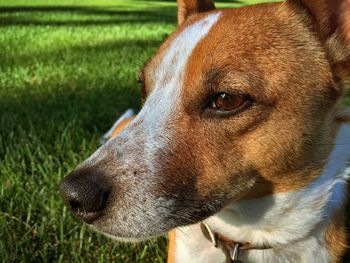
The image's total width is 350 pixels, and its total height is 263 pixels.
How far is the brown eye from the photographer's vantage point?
2.48 m

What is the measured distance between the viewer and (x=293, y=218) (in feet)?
9.30

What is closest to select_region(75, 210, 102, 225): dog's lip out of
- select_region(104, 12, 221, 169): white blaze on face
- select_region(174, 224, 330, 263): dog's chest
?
select_region(104, 12, 221, 169): white blaze on face

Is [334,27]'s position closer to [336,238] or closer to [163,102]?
[163,102]

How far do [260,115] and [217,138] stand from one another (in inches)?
9.0

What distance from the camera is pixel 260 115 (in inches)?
98.2

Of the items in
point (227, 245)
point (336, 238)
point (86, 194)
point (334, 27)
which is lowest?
point (227, 245)

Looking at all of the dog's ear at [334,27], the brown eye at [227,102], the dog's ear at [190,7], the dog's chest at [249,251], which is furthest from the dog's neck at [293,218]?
the dog's ear at [190,7]

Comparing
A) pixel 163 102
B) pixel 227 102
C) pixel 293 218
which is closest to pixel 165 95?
pixel 163 102

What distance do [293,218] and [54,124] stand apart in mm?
2997

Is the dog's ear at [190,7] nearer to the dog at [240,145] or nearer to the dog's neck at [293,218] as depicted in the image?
the dog at [240,145]

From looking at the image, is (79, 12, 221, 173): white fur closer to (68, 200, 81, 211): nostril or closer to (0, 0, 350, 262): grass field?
(68, 200, 81, 211): nostril

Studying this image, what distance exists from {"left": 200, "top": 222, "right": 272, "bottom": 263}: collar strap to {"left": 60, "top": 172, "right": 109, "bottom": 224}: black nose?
0.84 m

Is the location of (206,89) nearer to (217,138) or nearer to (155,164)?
(217,138)

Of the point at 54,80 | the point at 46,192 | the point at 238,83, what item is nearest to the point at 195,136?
the point at 238,83
